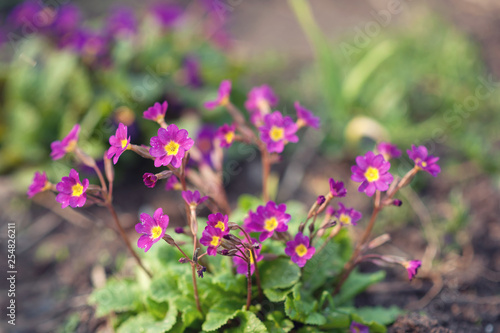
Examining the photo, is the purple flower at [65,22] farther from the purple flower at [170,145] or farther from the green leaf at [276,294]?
the green leaf at [276,294]

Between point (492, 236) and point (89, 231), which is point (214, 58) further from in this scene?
point (492, 236)

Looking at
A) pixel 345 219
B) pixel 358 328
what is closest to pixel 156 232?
pixel 345 219

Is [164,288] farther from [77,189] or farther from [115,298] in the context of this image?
[77,189]

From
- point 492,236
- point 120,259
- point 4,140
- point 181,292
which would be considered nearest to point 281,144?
point 181,292

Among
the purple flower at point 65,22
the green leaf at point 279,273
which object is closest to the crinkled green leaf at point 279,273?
the green leaf at point 279,273

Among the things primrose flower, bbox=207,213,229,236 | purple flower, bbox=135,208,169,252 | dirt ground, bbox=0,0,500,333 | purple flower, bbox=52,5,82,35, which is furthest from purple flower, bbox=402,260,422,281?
purple flower, bbox=52,5,82,35

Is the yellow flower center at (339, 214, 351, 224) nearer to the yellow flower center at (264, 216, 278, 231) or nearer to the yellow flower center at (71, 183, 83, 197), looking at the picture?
Answer: the yellow flower center at (264, 216, 278, 231)
